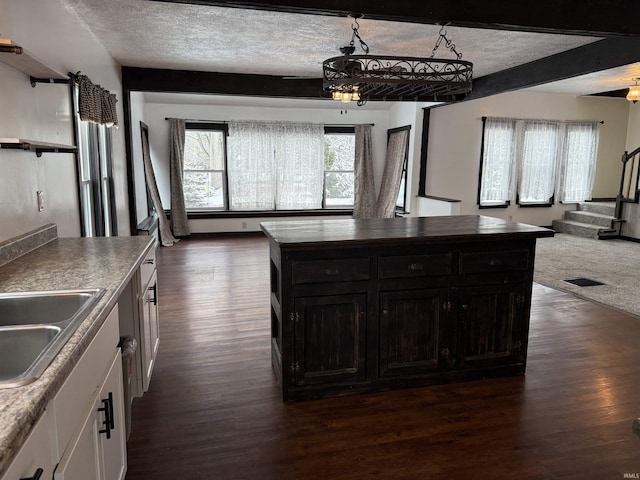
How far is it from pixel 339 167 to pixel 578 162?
4.67m

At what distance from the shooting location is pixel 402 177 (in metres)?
8.49

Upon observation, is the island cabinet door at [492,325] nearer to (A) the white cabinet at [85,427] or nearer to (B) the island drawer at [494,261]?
(B) the island drawer at [494,261]

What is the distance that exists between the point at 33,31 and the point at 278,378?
8.07 ft

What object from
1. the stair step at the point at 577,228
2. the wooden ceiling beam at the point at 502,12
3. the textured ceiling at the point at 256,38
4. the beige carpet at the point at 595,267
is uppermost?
the textured ceiling at the point at 256,38

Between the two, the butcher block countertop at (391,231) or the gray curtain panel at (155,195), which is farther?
the gray curtain panel at (155,195)

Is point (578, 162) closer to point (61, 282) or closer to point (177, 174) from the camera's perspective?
point (177, 174)

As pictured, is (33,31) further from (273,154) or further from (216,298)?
(273,154)

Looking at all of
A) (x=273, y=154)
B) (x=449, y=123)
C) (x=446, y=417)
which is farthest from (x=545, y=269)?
(x=273, y=154)

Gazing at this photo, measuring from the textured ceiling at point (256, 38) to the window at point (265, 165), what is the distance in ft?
9.87

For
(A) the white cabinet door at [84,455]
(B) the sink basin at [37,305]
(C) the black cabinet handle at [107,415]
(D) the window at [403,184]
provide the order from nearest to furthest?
(A) the white cabinet door at [84,455]
(C) the black cabinet handle at [107,415]
(B) the sink basin at [37,305]
(D) the window at [403,184]

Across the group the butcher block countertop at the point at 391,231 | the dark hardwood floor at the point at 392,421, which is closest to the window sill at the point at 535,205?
the dark hardwood floor at the point at 392,421

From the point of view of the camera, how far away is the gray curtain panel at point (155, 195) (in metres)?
7.39

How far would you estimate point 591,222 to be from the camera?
8.59 meters

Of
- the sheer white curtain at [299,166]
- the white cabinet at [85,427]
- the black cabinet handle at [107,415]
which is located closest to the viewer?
the white cabinet at [85,427]
